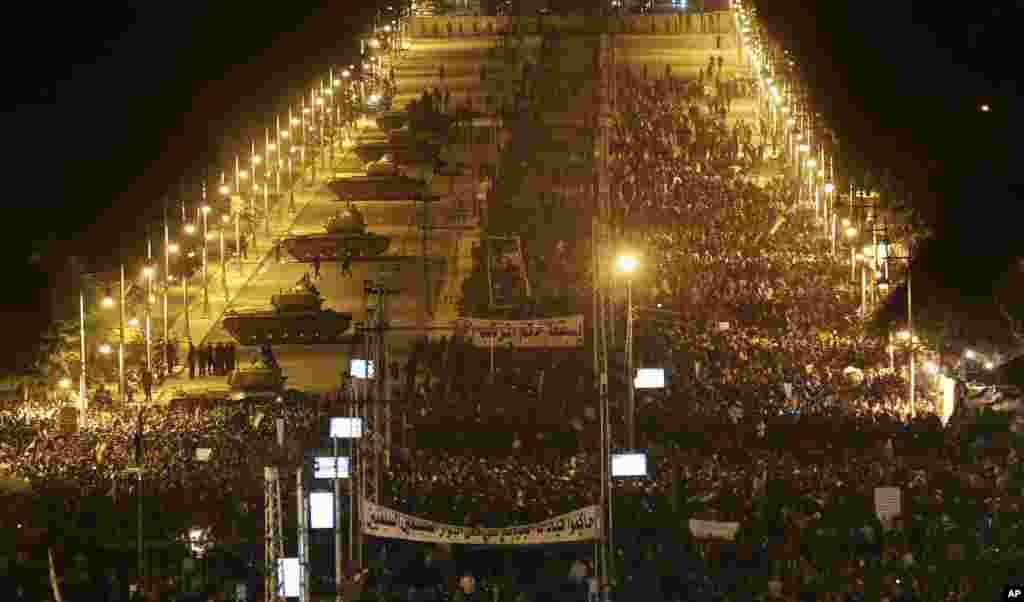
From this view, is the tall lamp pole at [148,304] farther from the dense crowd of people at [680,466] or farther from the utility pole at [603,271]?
the utility pole at [603,271]

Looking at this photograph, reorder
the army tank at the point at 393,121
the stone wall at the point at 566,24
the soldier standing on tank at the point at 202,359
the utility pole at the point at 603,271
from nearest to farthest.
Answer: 1. the utility pole at the point at 603,271
2. the soldier standing on tank at the point at 202,359
3. the army tank at the point at 393,121
4. the stone wall at the point at 566,24

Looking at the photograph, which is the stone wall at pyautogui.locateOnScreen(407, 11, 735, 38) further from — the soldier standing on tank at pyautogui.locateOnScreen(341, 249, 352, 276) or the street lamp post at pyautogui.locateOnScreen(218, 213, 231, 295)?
the soldier standing on tank at pyautogui.locateOnScreen(341, 249, 352, 276)

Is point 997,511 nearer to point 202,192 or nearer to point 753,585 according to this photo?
point 753,585

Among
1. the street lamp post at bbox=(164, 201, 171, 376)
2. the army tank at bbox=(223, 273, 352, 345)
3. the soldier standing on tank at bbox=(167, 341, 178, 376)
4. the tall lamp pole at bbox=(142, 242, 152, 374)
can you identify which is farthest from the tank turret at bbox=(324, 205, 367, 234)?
the soldier standing on tank at bbox=(167, 341, 178, 376)

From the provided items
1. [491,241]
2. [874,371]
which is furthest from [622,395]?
[491,241]

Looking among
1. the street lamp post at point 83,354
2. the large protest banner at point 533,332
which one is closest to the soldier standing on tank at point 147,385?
the street lamp post at point 83,354
